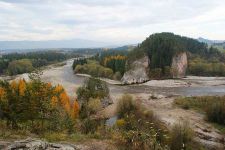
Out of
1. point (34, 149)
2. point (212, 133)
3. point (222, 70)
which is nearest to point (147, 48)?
point (222, 70)

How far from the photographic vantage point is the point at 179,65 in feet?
462

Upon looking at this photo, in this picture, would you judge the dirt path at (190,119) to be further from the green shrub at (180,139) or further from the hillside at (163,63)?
the hillside at (163,63)

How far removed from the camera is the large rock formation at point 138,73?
12746 cm

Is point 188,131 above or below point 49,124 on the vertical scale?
below

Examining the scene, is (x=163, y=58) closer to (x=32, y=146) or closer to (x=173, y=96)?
(x=173, y=96)

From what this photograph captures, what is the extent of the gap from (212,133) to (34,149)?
44263 millimetres

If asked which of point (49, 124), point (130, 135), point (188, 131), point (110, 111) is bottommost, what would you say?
point (110, 111)

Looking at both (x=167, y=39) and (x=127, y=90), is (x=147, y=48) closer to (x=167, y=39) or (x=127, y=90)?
(x=167, y=39)

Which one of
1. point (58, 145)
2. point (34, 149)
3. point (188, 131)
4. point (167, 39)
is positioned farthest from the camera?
point (167, 39)

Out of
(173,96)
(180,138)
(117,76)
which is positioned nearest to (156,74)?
(117,76)

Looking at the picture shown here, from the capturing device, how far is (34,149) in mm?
14641

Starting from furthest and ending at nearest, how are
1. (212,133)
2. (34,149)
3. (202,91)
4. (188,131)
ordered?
(202,91) < (212,133) < (188,131) < (34,149)

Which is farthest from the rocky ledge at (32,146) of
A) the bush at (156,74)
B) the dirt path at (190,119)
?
the bush at (156,74)

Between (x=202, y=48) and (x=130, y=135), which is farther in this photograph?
(x=202, y=48)
